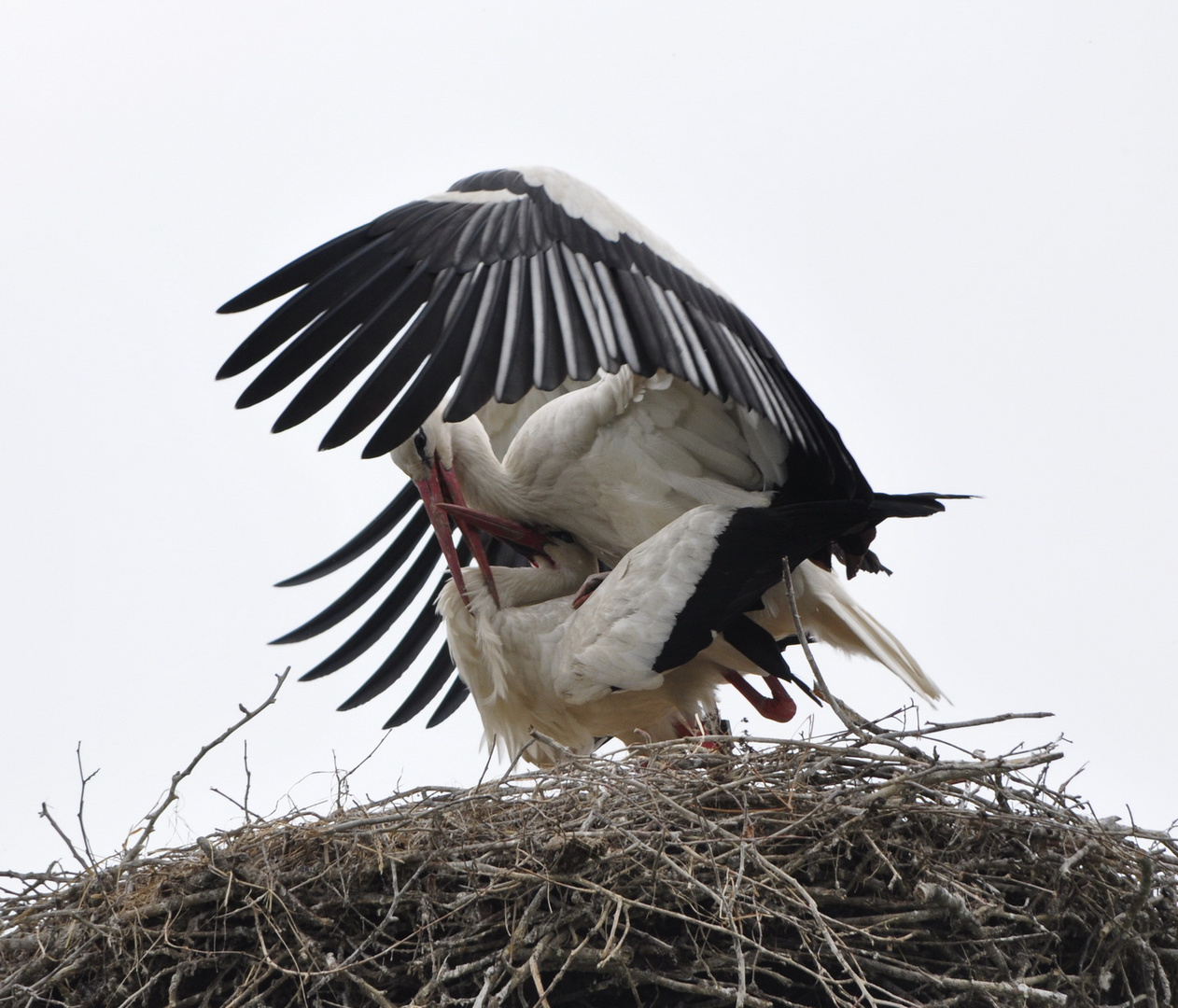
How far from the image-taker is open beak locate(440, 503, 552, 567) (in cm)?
381

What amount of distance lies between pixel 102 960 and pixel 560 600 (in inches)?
55.1

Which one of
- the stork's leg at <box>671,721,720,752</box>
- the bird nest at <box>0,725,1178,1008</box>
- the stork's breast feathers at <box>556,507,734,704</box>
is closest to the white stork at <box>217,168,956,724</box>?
the stork's breast feathers at <box>556,507,734,704</box>

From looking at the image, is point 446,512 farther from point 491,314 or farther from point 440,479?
point 491,314

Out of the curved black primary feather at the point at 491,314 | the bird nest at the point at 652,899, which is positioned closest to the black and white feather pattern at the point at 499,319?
the curved black primary feather at the point at 491,314

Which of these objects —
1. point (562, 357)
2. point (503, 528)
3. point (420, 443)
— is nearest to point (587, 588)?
point (503, 528)

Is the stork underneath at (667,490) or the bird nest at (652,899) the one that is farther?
the stork underneath at (667,490)

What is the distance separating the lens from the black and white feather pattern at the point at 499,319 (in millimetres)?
2770

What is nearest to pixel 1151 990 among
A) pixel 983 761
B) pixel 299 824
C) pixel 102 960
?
pixel 983 761

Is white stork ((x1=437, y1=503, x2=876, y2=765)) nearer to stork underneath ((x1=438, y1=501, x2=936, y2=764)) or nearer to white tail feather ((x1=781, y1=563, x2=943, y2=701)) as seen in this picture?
stork underneath ((x1=438, y1=501, x2=936, y2=764))

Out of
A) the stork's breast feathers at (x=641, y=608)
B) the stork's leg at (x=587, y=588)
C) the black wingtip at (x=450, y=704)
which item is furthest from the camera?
the black wingtip at (x=450, y=704)

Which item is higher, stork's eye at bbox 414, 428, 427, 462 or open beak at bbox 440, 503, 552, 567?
stork's eye at bbox 414, 428, 427, 462

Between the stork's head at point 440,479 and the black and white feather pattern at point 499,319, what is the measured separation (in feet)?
2.62

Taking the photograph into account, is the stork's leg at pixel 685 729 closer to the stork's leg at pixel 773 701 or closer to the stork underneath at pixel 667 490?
the stork's leg at pixel 773 701

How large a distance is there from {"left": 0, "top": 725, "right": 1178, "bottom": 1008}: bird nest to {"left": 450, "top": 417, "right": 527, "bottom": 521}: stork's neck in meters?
1.03
